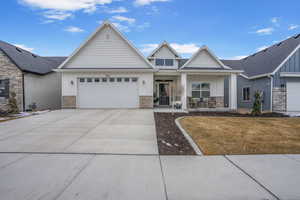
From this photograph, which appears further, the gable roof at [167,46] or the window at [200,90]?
the window at [200,90]

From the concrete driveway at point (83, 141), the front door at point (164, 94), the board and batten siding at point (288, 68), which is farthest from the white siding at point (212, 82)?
the concrete driveway at point (83, 141)

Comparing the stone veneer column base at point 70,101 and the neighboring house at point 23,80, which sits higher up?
the neighboring house at point 23,80

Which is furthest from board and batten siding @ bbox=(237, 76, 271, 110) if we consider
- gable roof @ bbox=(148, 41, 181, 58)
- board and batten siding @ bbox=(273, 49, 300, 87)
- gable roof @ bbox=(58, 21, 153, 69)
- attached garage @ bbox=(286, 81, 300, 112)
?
gable roof @ bbox=(58, 21, 153, 69)

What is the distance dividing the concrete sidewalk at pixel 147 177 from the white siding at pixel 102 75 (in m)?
9.95

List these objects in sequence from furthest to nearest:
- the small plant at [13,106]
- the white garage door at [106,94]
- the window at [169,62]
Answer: the window at [169,62]
the white garage door at [106,94]
the small plant at [13,106]

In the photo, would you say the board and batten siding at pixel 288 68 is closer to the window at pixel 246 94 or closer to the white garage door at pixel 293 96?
the white garage door at pixel 293 96

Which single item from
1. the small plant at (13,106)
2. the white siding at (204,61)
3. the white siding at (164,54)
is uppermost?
the white siding at (164,54)

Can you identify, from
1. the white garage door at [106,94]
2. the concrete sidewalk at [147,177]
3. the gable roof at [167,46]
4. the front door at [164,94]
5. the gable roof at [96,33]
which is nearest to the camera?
the concrete sidewalk at [147,177]

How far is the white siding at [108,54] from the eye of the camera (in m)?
13.8

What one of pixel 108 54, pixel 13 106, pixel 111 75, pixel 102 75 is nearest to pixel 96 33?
pixel 108 54

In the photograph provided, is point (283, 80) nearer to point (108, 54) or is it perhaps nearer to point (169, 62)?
point (169, 62)

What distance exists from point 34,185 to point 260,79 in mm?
17291

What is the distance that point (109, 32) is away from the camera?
1382 centimetres

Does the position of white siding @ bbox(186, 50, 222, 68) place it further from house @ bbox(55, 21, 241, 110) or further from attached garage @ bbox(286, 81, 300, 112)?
attached garage @ bbox(286, 81, 300, 112)
